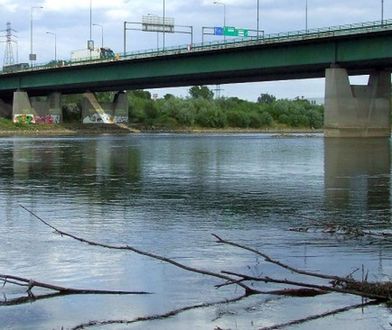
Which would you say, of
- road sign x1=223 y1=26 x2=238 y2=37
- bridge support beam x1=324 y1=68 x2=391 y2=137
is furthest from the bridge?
road sign x1=223 y1=26 x2=238 y2=37

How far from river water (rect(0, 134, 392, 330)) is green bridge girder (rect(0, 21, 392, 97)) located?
5429 centimetres

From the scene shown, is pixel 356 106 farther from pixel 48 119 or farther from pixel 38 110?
pixel 38 110

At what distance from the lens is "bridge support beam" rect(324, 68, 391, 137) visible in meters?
88.2

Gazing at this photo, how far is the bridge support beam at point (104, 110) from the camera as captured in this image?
152375mm

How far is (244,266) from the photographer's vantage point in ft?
36.6

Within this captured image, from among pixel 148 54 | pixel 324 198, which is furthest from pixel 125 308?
pixel 148 54

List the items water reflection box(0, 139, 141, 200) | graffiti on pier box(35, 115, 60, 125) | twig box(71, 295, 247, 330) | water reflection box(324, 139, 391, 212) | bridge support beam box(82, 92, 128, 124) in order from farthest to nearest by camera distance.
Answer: bridge support beam box(82, 92, 128, 124), graffiti on pier box(35, 115, 60, 125), water reflection box(0, 139, 141, 200), water reflection box(324, 139, 391, 212), twig box(71, 295, 247, 330)

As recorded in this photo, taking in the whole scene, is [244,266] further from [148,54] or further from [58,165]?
[148,54]

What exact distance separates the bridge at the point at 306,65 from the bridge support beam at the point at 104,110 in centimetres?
3578

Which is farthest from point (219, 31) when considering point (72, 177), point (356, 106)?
point (72, 177)

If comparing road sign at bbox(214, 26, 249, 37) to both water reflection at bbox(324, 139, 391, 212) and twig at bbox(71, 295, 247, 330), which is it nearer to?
water reflection at bbox(324, 139, 391, 212)

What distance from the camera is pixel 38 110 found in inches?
5955

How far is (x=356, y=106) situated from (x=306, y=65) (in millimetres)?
8493

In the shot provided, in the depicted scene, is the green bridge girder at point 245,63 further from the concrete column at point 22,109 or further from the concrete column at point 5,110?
the concrete column at point 5,110
